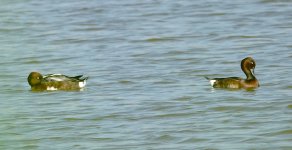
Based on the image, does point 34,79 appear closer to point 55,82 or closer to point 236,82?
point 55,82

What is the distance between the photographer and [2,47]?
1964 cm

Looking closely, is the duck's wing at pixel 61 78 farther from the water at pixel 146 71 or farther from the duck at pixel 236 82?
the duck at pixel 236 82

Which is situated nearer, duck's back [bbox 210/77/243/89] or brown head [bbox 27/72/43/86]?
duck's back [bbox 210/77/243/89]

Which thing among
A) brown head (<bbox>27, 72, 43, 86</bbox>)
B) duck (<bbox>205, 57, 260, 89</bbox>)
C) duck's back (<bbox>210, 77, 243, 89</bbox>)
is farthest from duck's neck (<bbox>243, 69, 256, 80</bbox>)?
brown head (<bbox>27, 72, 43, 86</bbox>)

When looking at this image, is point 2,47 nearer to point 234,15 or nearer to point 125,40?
point 125,40

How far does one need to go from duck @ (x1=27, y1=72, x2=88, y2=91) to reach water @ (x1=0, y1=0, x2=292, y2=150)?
181mm

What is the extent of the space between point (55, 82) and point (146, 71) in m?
1.74

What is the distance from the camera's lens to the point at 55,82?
15.3 metres

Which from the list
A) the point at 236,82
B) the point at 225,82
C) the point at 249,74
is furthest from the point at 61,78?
the point at 249,74

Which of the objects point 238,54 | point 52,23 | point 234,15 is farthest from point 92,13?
point 238,54

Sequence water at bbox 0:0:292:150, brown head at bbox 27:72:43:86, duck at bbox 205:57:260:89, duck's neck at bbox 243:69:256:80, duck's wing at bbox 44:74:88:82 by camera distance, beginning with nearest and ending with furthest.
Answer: water at bbox 0:0:292:150 → duck at bbox 205:57:260:89 → duck's neck at bbox 243:69:256:80 → duck's wing at bbox 44:74:88:82 → brown head at bbox 27:72:43:86

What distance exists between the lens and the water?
11.7 metres

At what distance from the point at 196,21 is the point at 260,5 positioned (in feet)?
6.77

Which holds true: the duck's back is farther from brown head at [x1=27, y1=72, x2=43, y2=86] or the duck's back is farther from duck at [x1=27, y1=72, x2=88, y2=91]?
brown head at [x1=27, y1=72, x2=43, y2=86]
